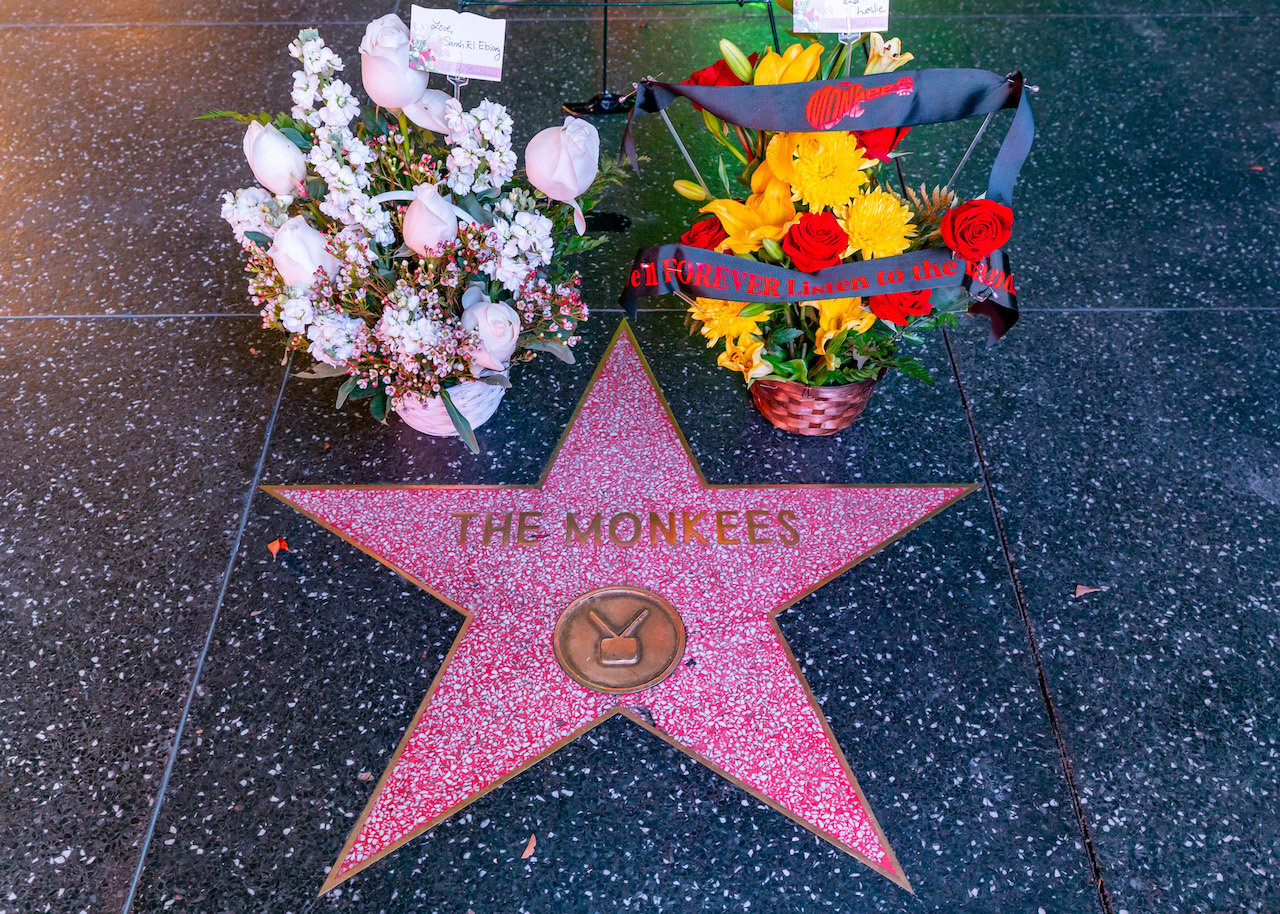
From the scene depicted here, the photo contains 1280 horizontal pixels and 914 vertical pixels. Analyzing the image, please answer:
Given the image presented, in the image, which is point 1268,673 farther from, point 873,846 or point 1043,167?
point 1043,167

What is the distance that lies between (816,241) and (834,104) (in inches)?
8.4

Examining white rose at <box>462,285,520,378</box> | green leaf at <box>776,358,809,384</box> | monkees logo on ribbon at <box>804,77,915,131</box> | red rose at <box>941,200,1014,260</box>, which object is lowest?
green leaf at <box>776,358,809,384</box>

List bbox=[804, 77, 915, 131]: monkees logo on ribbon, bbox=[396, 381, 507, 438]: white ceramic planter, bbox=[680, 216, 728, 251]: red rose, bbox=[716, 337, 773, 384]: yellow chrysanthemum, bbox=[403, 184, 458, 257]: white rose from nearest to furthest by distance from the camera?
bbox=[804, 77, 915, 131]: monkees logo on ribbon < bbox=[403, 184, 458, 257]: white rose < bbox=[680, 216, 728, 251]: red rose < bbox=[716, 337, 773, 384]: yellow chrysanthemum < bbox=[396, 381, 507, 438]: white ceramic planter

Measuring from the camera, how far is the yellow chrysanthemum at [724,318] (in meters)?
1.66

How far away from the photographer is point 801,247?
4.88ft

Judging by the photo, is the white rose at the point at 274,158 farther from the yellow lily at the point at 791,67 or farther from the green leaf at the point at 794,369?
the green leaf at the point at 794,369

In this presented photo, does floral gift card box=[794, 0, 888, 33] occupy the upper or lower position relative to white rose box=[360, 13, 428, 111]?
upper

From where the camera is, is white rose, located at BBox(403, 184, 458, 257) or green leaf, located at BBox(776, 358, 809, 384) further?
green leaf, located at BBox(776, 358, 809, 384)

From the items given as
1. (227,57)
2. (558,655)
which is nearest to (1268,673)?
(558,655)

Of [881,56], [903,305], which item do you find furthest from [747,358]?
[881,56]

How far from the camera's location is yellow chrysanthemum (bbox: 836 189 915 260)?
5.01ft

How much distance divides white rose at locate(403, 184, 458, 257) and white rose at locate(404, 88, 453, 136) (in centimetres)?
19

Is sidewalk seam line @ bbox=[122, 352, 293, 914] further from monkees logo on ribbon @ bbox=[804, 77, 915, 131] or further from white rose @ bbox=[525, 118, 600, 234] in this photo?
monkees logo on ribbon @ bbox=[804, 77, 915, 131]

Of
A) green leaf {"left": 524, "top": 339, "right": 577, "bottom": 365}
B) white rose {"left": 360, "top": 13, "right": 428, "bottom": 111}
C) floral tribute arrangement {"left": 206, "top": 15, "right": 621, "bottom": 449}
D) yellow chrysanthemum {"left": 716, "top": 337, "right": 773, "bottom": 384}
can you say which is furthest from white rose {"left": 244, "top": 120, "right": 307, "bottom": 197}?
yellow chrysanthemum {"left": 716, "top": 337, "right": 773, "bottom": 384}
